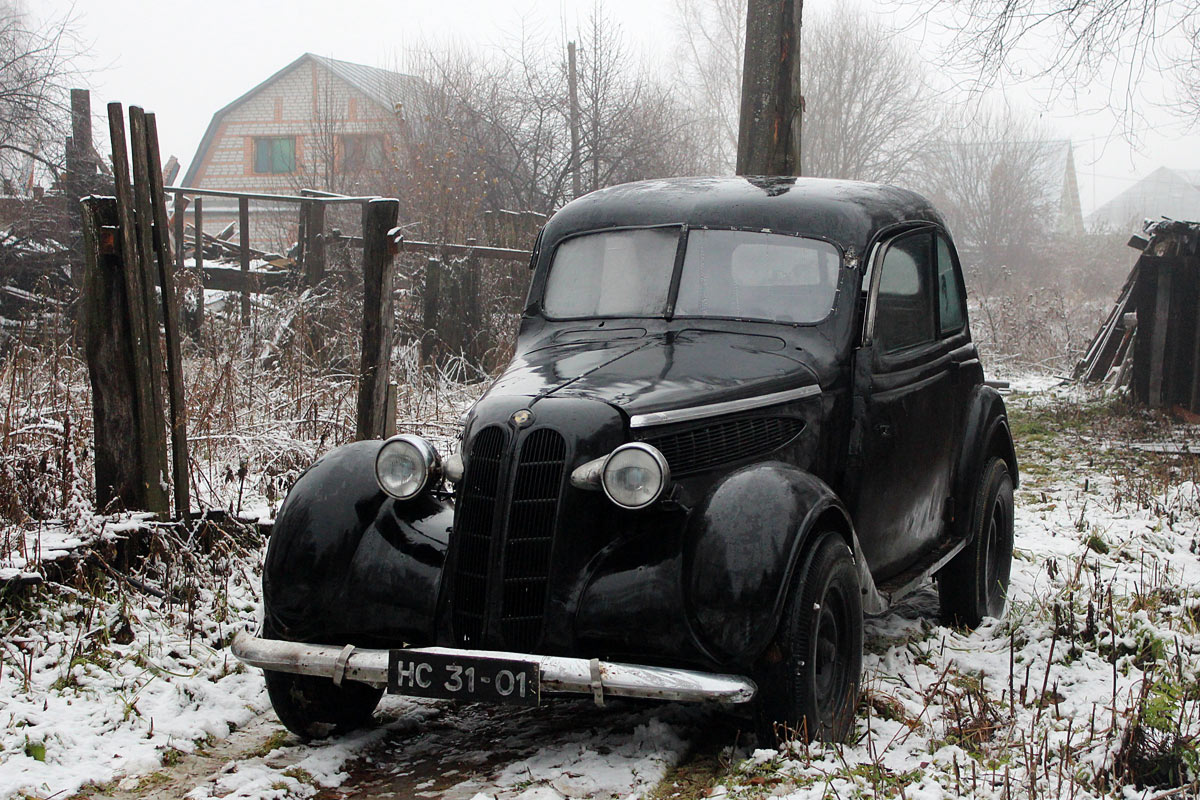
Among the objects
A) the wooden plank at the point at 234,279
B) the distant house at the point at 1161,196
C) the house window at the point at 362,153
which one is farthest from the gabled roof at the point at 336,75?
the distant house at the point at 1161,196

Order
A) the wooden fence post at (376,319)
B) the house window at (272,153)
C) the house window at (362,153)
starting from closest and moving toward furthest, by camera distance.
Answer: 1. the wooden fence post at (376,319)
2. the house window at (362,153)
3. the house window at (272,153)

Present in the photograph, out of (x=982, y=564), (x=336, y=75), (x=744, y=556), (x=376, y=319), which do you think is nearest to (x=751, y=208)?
(x=744, y=556)

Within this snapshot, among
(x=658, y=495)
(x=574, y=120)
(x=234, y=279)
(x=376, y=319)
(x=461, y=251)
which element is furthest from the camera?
(x=574, y=120)

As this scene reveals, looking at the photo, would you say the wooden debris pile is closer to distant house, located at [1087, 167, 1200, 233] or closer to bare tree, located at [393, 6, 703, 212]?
bare tree, located at [393, 6, 703, 212]

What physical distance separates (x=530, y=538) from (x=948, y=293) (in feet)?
9.60

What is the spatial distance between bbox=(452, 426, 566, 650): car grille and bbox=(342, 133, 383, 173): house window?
71.3 ft

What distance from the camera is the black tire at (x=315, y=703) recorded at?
387cm

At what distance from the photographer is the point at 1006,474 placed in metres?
5.84

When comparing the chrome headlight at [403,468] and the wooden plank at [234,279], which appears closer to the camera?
the chrome headlight at [403,468]

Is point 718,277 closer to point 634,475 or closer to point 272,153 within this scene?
point 634,475

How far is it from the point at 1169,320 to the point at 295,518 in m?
10.6

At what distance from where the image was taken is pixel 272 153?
41.9 metres

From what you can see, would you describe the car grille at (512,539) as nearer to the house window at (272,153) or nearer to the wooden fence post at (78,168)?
the wooden fence post at (78,168)

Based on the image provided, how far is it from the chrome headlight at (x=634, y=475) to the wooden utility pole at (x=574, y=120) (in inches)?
645
